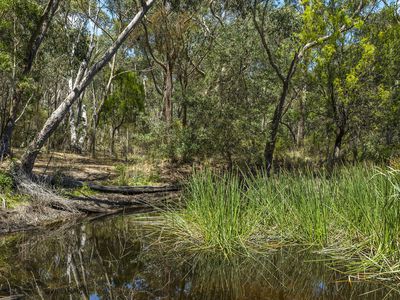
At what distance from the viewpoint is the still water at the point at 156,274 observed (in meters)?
4.03

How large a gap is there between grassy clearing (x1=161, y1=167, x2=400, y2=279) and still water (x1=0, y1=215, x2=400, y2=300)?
245 mm

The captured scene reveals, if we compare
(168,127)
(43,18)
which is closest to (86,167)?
(168,127)

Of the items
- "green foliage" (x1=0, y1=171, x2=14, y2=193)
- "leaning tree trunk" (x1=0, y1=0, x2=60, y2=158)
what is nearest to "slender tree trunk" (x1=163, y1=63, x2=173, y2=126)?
"leaning tree trunk" (x1=0, y1=0, x2=60, y2=158)

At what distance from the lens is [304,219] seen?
17.6 feet

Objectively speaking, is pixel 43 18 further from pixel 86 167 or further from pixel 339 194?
pixel 339 194

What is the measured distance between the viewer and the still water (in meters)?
4.03

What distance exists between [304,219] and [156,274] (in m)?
2.09

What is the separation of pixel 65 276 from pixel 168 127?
1117cm

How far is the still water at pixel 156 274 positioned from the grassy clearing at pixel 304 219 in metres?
0.25

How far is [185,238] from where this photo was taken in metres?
5.82

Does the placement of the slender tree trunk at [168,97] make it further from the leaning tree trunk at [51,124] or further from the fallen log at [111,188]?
the leaning tree trunk at [51,124]

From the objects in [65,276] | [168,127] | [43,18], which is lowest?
[65,276]

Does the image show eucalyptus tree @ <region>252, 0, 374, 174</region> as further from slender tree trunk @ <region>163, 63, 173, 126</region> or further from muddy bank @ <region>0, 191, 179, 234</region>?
muddy bank @ <region>0, 191, 179, 234</region>

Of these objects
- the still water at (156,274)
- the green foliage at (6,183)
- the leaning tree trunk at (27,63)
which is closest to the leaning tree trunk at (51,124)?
the green foliage at (6,183)
